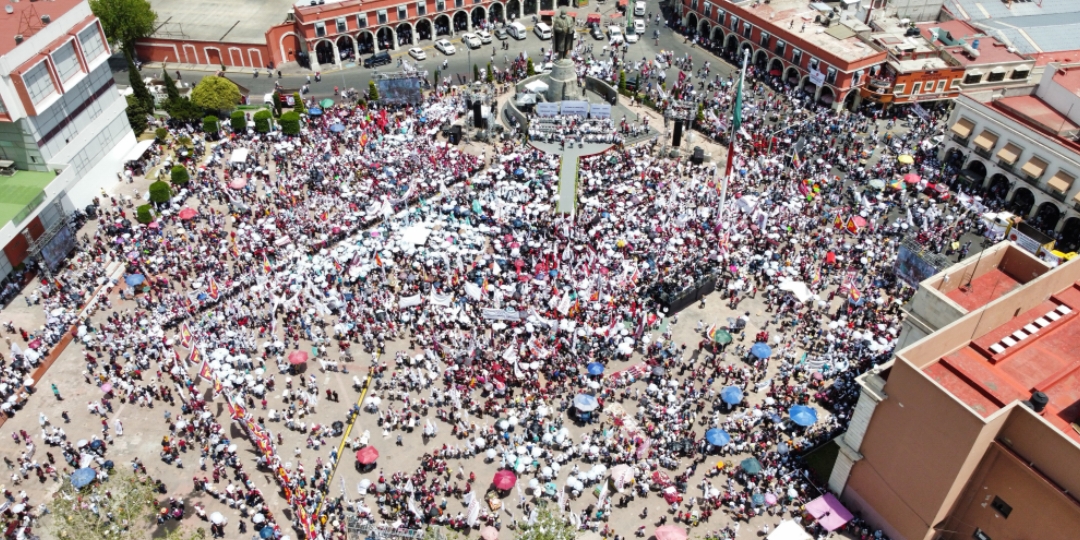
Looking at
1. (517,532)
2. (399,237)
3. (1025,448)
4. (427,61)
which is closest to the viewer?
(1025,448)

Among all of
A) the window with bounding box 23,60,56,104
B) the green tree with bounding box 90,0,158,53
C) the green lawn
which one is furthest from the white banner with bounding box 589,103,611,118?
the green tree with bounding box 90,0,158,53

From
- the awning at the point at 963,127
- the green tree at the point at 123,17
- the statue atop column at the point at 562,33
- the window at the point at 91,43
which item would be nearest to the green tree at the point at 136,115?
the window at the point at 91,43

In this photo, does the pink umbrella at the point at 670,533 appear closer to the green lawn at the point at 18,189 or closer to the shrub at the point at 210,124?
the green lawn at the point at 18,189

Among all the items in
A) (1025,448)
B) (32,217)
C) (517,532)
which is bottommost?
(517,532)

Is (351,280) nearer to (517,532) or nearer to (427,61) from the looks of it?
(517,532)

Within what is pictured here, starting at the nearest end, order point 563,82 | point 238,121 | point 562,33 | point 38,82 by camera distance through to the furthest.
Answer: point 38,82, point 562,33, point 563,82, point 238,121

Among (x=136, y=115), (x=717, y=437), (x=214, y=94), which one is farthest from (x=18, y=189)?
(x=717, y=437)

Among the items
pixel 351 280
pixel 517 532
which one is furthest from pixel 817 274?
pixel 351 280

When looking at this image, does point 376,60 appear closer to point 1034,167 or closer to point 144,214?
point 144,214
